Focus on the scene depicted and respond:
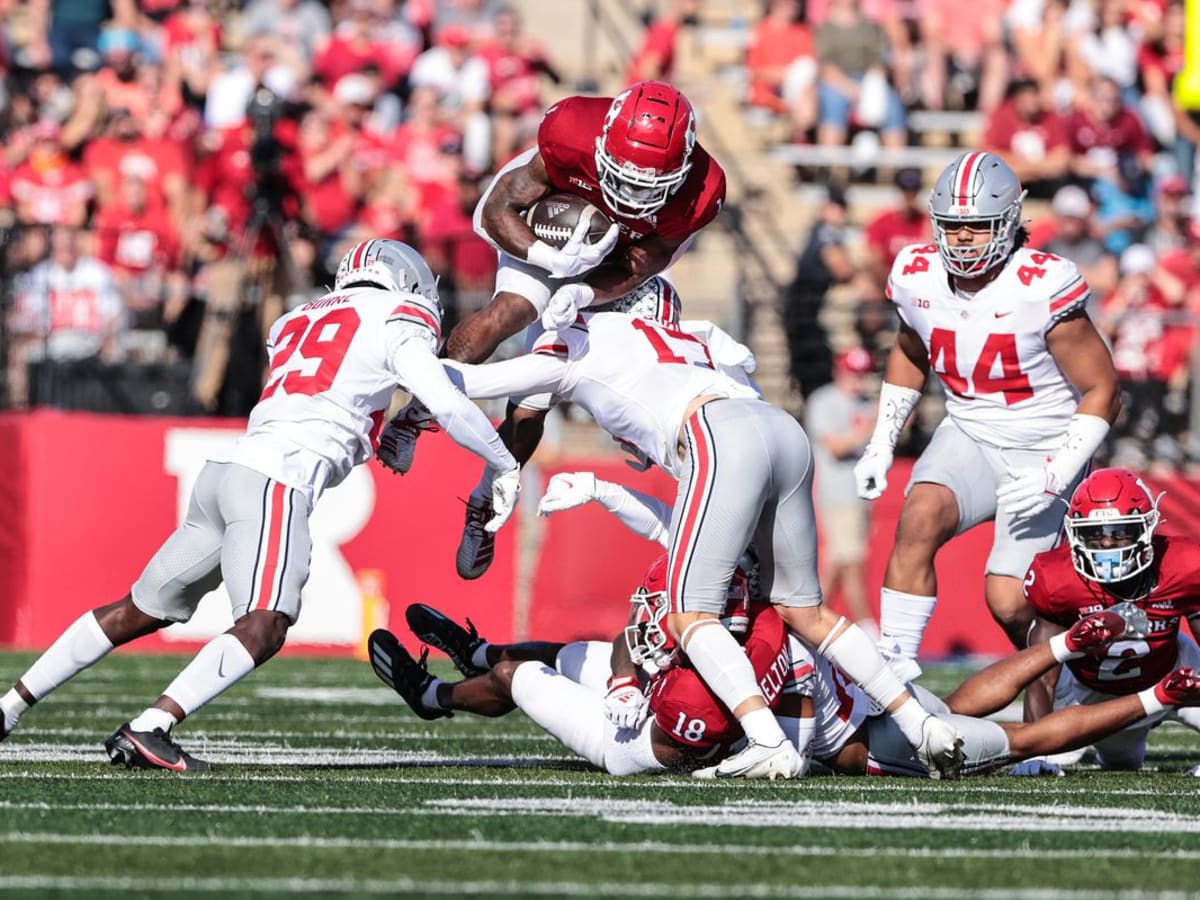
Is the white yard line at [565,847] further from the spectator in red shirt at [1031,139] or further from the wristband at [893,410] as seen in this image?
the spectator in red shirt at [1031,139]

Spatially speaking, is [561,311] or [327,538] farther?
[327,538]

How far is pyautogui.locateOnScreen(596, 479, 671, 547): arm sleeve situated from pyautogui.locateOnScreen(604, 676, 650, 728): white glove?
0.87m

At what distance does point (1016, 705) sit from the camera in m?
9.75

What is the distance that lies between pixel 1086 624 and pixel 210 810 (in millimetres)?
2628

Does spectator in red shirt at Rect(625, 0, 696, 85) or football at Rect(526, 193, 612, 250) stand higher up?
football at Rect(526, 193, 612, 250)

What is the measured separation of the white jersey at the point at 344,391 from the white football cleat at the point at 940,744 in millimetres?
1508

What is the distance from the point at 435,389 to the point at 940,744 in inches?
70.1

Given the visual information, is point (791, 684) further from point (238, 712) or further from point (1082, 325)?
point (238, 712)

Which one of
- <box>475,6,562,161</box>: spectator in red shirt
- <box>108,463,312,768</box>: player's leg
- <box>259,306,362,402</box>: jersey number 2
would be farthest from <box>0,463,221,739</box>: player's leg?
<box>475,6,562,161</box>: spectator in red shirt

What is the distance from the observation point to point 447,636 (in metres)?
7.16

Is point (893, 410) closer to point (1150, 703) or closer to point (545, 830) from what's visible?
point (1150, 703)

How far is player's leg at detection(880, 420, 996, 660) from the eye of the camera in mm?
7398

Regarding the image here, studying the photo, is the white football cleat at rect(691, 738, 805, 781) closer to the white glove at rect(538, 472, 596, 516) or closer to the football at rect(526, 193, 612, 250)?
the white glove at rect(538, 472, 596, 516)

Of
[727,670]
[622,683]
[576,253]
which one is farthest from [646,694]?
[576,253]
